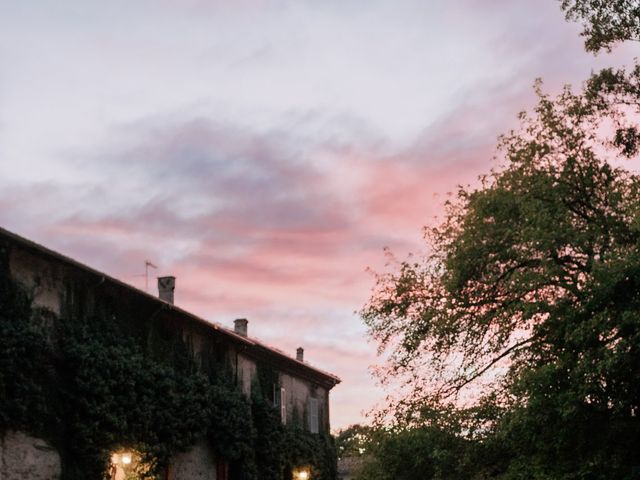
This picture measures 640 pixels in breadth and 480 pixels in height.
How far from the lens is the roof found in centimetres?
1888

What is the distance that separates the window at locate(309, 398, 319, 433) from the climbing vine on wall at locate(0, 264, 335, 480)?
7.05 m

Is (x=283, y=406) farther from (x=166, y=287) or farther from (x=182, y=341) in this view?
(x=182, y=341)

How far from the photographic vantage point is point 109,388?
2066 centimetres

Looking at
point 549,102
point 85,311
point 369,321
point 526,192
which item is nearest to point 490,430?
point 369,321

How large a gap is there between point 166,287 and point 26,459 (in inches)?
419

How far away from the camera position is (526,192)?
21031 mm

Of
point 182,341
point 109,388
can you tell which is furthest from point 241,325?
point 109,388

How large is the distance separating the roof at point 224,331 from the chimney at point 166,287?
78.5 inches

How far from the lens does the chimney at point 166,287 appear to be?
28297 mm

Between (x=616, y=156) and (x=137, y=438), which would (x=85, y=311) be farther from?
(x=616, y=156)

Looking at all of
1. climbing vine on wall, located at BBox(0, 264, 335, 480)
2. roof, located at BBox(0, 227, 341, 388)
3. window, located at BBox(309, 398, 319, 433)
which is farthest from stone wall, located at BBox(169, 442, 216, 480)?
window, located at BBox(309, 398, 319, 433)

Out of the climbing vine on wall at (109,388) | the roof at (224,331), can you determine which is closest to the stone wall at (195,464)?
the climbing vine on wall at (109,388)

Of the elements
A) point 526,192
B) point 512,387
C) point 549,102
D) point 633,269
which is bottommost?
point 512,387

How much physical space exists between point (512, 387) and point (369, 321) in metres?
5.01
